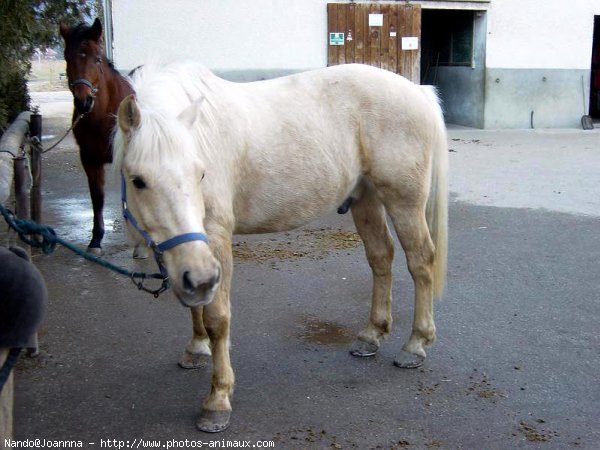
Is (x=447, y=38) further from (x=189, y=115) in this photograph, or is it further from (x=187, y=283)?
(x=187, y=283)

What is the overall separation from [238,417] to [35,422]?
935 millimetres

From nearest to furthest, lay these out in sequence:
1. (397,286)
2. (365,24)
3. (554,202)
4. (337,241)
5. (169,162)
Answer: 1. (169,162)
2. (397,286)
3. (337,241)
4. (554,202)
5. (365,24)

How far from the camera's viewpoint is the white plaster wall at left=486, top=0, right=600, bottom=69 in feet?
45.0

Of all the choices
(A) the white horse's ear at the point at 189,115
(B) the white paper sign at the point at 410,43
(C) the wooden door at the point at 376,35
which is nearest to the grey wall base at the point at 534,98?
(B) the white paper sign at the point at 410,43

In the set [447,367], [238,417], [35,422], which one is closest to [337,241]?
[447,367]

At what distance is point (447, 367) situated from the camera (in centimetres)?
360

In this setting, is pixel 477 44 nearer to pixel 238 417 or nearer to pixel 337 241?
pixel 337 241

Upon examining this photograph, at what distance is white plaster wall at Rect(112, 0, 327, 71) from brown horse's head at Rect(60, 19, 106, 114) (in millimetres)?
6412

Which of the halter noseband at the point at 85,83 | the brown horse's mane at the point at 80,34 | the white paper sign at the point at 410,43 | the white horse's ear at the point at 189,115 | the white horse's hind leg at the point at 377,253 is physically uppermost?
the white paper sign at the point at 410,43

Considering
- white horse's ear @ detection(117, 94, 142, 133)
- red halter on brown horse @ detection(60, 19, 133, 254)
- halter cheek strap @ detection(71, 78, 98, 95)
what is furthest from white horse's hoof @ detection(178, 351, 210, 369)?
halter cheek strap @ detection(71, 78, 98, 95)

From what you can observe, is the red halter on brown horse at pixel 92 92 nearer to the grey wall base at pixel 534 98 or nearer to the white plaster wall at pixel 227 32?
the white plaster wall at pixel 227 32

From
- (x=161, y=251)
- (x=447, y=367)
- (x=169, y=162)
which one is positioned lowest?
(x=447, y=367)

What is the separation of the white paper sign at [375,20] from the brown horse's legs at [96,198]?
8.54 metres

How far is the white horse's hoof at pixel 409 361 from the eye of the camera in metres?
3.59
